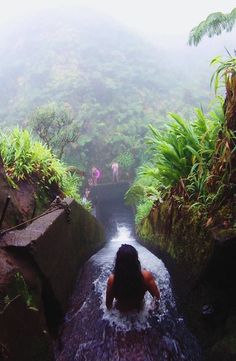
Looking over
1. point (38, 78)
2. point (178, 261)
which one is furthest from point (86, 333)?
point (38, 78)

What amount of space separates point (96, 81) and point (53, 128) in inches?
561

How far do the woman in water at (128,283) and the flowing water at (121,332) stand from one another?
0.13m

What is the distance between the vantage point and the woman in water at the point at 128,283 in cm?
366

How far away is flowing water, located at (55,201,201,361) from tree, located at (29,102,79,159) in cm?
929

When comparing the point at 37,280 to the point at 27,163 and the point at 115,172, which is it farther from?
the point at 115,172

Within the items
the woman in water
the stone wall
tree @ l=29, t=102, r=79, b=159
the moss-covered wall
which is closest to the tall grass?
the moss-covered wall

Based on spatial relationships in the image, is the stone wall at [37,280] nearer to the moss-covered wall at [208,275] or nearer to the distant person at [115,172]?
the moss-covered wall at [208,275]

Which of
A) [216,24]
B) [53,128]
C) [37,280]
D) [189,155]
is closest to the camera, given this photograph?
[37,280]

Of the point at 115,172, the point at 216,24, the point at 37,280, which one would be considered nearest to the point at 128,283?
the point at 37,280

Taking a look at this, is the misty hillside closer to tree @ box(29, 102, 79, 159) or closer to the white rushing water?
tree @ box(29, 102, 79, 159)

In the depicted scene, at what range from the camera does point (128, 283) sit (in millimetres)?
3701

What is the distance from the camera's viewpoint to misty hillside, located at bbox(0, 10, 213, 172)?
21766 mm

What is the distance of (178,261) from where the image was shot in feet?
14.7

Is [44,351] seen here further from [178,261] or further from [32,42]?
[32,42]
